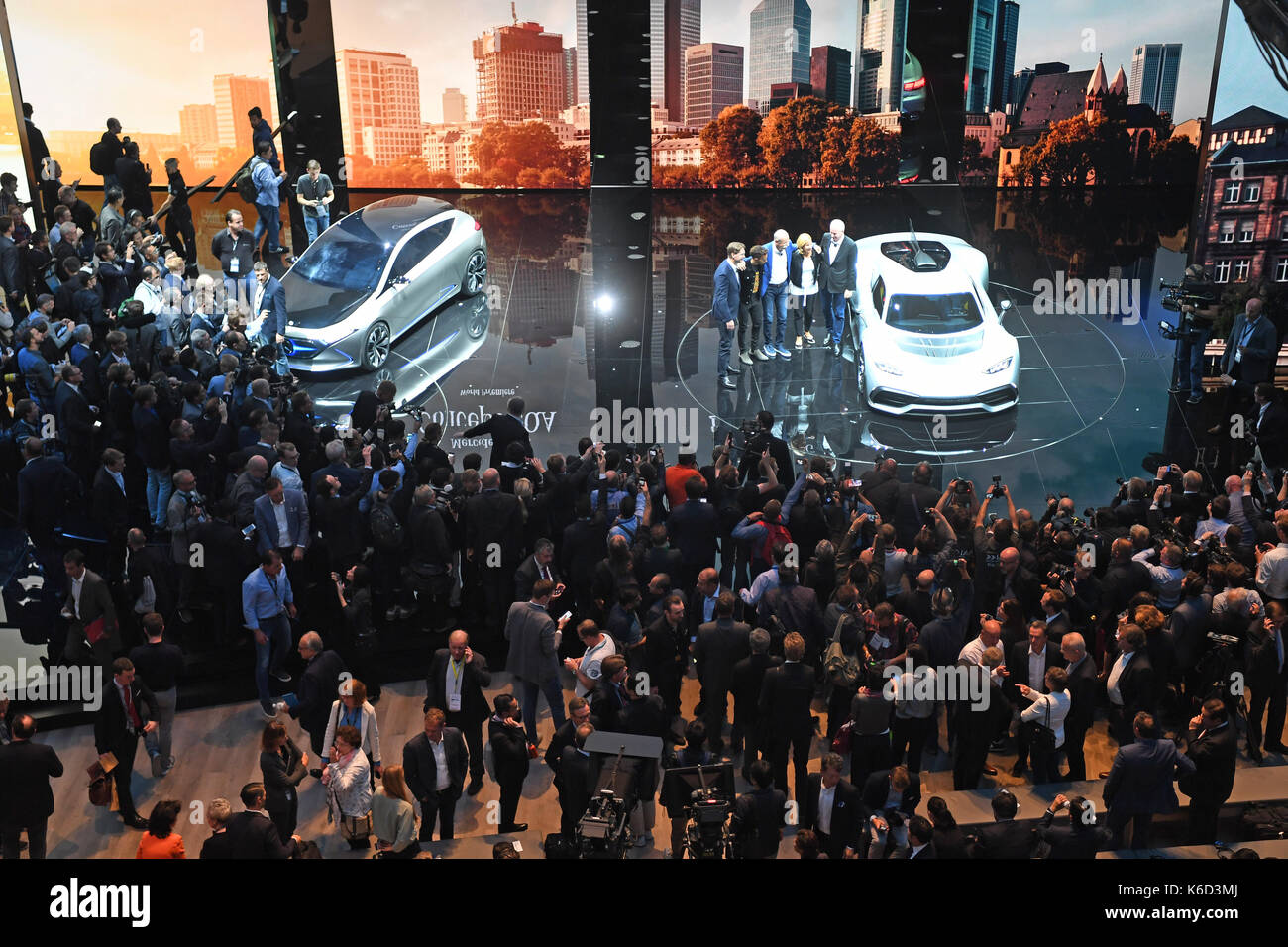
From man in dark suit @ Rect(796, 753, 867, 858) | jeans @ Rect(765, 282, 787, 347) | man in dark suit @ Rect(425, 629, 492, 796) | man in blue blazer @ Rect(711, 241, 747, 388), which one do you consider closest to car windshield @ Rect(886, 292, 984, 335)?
jeans @ Rect(765, 282, 787, 347)

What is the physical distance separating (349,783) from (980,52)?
570 inches

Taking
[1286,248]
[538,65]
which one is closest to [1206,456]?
[1286,248]

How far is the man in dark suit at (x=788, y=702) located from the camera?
771 cm

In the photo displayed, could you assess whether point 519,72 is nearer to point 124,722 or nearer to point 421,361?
point 421,361

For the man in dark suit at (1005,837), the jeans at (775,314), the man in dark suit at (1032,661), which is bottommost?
the man in dark suit at (1005,837)

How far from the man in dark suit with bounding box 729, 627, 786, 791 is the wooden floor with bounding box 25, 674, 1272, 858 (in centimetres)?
59

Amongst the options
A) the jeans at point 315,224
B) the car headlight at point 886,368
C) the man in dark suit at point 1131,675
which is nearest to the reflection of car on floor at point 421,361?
the jeans at point 315,224

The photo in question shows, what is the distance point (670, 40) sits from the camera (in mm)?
17922

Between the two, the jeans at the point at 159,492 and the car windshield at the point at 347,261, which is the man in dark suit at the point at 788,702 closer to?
the jeans at the point at 159,492

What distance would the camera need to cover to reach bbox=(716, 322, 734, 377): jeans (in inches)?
531

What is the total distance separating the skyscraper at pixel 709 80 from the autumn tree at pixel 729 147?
15 centimetres

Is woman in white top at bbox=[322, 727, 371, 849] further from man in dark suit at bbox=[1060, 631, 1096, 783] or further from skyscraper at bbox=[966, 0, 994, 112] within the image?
skyscraper at bbox=[966, 0, 994, 112]

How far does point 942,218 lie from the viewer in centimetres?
1775

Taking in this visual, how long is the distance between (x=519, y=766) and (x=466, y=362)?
7.64 meters
